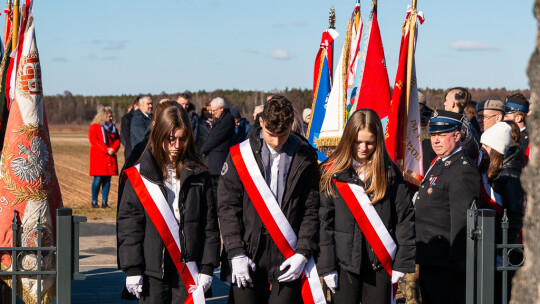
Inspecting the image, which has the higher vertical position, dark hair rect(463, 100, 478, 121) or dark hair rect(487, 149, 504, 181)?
dark hair rect(463, 100, 478, 121)

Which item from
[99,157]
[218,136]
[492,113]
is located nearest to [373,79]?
[492,113]

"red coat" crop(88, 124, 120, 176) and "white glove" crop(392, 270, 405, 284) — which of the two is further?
"red coat" crop(88, 124, 120, 176)

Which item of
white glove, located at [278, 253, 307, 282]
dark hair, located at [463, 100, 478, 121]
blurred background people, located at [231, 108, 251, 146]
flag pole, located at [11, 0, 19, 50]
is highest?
flag pole, located at [11, 0, 19, 50]

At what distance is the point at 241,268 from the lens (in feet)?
15.6

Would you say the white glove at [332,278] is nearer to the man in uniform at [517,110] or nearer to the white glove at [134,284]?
the white glove at [134,284]

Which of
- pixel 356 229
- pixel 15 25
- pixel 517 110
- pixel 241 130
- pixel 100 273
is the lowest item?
pixel 100 273

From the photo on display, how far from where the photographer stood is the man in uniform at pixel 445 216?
16.9 feet

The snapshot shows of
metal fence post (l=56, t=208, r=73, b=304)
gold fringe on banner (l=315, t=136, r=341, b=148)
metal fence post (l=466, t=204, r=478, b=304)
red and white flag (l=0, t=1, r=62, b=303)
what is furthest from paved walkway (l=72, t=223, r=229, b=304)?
metal fence post (l=466, t=204, r=478, b=304)

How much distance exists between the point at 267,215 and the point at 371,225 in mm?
627

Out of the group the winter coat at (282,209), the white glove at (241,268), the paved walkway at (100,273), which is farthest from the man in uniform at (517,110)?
the white glove at (241,268)

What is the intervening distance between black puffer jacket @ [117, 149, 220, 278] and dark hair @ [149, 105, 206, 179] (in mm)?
52

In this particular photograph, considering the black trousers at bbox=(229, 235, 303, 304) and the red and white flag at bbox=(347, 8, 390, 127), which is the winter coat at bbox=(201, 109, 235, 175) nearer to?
the red and white flag at bbox=(347, 8, 390, 127)

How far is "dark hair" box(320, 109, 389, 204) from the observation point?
491cm

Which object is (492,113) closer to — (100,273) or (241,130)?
(100,273)
